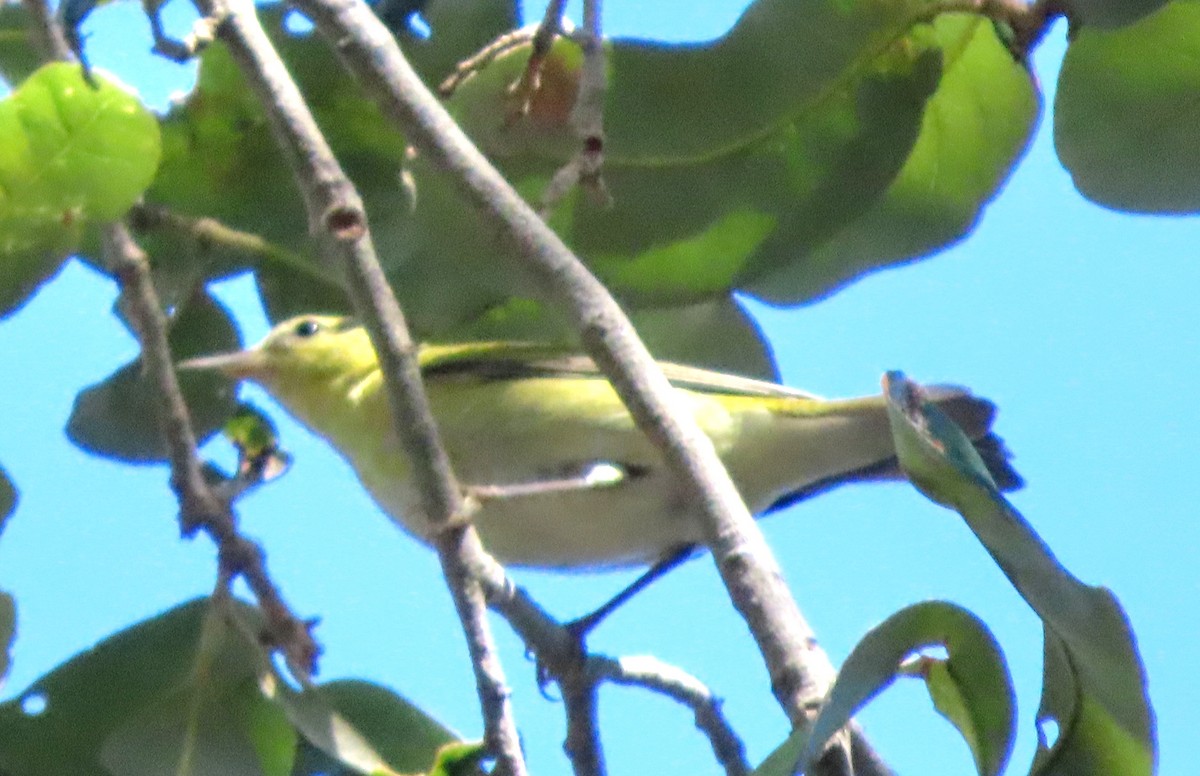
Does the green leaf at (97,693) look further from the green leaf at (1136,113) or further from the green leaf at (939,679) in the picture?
the green leaf at (1136,113)

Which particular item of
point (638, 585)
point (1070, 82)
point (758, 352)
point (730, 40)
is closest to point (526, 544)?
point (638, 585)

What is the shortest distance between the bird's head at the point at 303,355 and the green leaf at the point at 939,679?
4.94 ft

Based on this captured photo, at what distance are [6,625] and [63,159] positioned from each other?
0.62 meters

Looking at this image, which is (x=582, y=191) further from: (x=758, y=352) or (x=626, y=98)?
(x=758, y=352)

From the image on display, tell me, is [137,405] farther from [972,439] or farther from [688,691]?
[972,439]

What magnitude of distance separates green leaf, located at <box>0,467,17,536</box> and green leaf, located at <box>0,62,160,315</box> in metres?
0.30

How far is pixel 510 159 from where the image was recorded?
6.82 ft

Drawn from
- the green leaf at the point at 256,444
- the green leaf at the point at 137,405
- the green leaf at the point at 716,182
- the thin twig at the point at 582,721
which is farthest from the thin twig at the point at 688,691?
the green leaf at the point at 137,405

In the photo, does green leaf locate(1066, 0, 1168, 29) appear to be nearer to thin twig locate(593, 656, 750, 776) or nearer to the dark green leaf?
the dark green leaf

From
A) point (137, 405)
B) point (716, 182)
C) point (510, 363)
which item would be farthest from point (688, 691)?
point (137, 405)

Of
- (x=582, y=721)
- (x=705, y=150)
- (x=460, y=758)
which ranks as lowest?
(x=460, y=758)

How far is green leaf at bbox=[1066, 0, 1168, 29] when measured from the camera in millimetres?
1521

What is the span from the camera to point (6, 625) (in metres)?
2.02

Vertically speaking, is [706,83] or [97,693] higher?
[706,83]
